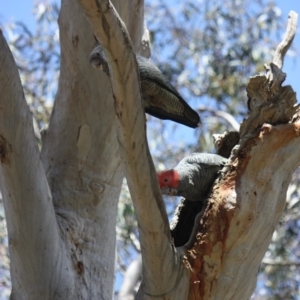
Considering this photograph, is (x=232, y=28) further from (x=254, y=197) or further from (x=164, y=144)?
(x=254, y=197)

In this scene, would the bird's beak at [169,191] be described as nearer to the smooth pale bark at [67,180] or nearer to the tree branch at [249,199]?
the tree branch at [249,199]

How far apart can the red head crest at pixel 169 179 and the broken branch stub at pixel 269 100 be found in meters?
0.31

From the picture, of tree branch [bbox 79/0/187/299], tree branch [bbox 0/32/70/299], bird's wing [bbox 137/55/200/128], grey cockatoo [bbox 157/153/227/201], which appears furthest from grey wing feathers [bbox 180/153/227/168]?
tree branch [bbox 0/32/70/299]

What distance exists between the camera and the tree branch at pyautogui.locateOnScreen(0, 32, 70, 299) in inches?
95.4

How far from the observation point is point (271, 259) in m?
7.17

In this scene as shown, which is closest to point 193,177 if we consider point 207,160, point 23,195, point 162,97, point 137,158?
point 207,160

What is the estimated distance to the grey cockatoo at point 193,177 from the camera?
2.67 meters

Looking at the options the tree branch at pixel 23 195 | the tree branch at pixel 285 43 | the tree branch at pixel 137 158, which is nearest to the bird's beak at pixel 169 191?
the tree branch at pixel 137 158

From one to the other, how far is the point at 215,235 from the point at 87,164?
2.26 ft

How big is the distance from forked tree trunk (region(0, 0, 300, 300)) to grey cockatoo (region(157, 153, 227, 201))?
0.17 feet

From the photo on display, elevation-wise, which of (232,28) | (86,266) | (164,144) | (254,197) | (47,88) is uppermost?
(232,28)

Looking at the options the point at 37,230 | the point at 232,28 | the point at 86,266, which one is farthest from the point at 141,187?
the point at 232,28

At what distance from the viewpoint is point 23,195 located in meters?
2.45

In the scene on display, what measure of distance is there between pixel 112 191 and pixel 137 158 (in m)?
0.80
